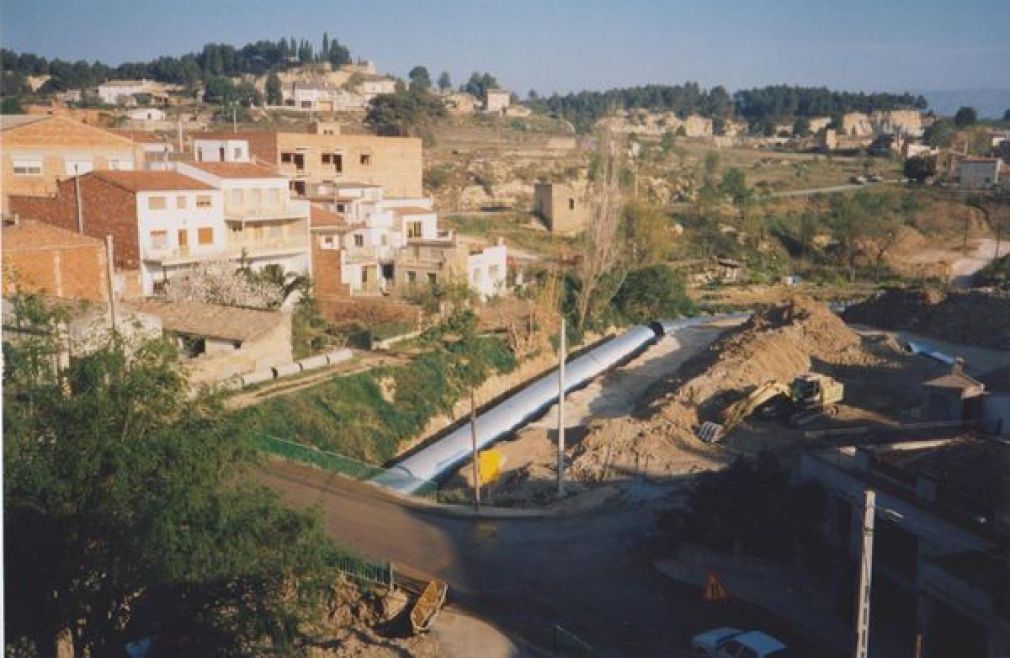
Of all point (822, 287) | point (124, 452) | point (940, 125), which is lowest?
point (822, 287)

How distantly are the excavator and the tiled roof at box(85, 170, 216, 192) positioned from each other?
13858mm

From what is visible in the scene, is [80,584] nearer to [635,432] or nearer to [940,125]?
[635,432]

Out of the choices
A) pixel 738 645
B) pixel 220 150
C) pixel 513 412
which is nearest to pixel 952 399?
pixel 738 645

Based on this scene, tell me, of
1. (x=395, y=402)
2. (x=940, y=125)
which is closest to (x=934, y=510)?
(x=395, y=402)

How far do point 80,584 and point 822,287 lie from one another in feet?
120

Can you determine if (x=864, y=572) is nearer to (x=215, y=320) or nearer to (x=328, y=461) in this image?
(x=328, y=461)

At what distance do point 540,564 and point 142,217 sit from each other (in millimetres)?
14880

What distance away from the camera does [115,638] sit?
825cm

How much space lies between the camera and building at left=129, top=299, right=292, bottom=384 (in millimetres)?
18969

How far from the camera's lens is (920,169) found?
2419 inches

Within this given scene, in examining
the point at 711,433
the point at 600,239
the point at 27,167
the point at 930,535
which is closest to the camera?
the point at 930,535

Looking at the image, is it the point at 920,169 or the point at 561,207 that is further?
the point at 920,169

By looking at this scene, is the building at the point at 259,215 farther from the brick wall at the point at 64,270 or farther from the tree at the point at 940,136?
the tree at the point at 940,136

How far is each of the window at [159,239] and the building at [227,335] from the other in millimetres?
3093
